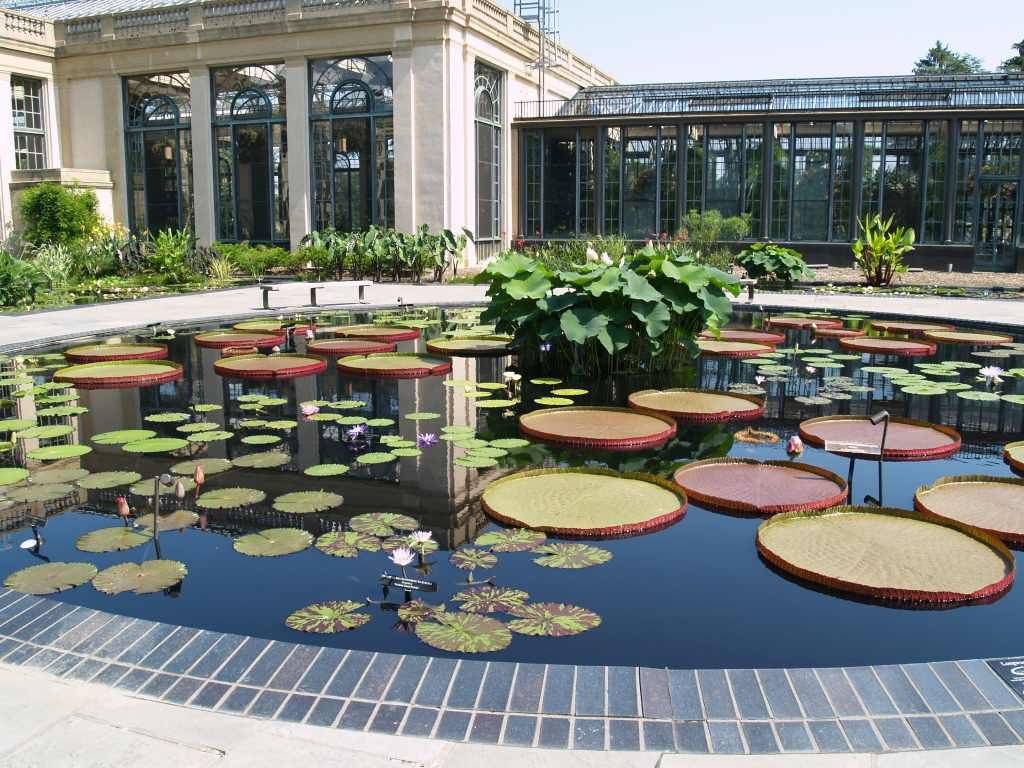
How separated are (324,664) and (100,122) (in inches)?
1052

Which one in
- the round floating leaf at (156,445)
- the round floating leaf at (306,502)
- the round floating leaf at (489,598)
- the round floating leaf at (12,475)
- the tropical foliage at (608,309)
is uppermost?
the tropical foliage at (608,309)

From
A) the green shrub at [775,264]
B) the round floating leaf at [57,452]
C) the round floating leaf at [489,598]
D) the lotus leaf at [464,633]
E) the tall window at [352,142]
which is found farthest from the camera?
the tall window at [352,142]

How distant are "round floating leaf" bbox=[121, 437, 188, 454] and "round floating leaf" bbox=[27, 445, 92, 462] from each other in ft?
0.81

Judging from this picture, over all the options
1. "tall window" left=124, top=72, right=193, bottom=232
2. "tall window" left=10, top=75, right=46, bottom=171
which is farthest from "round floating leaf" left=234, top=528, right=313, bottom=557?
"tall window" left=10, top=75, right=46, bottom=171

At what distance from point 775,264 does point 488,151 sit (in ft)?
32.1

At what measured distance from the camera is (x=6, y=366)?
29.1 feet

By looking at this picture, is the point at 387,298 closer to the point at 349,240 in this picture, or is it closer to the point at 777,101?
the point at 349,240

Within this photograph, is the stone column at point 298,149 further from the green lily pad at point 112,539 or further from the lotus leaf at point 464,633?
the lotus leaf at point 464,633

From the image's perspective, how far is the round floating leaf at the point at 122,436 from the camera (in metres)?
5.93

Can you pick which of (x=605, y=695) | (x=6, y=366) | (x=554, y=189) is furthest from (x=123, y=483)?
(x=554, y=189)

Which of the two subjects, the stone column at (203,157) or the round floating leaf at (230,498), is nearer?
the round floating leaf at (230,498)

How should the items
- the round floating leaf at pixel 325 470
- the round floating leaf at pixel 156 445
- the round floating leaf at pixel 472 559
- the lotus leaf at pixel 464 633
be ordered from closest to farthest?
1. the lotus leaf at pixel 464 633
2. the round floating leaf at pixel 472 559
3. the round floating leaf at pixel 325 470
4. the round floating leaf at pixel 156 445

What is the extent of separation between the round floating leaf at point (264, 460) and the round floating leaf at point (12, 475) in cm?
117

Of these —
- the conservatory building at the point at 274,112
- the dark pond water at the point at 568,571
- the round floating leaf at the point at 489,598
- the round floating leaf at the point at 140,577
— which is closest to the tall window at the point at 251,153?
the conservatory building at the point at 274,112
